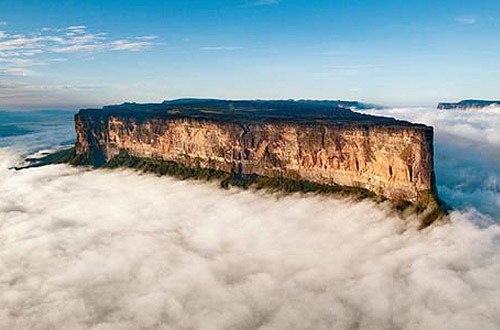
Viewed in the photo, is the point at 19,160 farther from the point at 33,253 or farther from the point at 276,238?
the point at 276,238

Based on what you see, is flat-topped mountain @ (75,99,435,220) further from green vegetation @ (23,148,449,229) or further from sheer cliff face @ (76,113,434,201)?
green vegetation @ (23,148,449,229)

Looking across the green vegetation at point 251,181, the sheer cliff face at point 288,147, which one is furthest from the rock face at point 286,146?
the green vegetation at point 251,181

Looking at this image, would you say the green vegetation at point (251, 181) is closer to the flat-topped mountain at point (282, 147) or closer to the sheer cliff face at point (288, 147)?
the flat-topped mountain at point (282, 147)

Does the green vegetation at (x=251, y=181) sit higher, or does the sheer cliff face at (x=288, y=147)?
the sheer cliff face at (x=288, y=147)

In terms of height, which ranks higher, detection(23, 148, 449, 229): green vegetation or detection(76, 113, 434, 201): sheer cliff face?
detection(76, 113, 434, 201): sheer cliff face

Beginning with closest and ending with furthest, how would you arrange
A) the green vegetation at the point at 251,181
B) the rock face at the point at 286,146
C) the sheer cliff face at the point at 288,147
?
the green vegetation at the point at 251,181 → the sheer cliff face at the point at 288,147 → the rock face at the point at 286,146

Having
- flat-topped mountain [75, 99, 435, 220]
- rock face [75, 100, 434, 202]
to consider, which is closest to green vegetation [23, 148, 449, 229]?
flat-topped mountain [75, 99, 435, 220]

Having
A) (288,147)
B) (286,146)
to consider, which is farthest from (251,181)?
(288,147)

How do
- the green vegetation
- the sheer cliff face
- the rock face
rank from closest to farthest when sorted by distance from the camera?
the green vegetation
the sheer cliff face
the rock face
